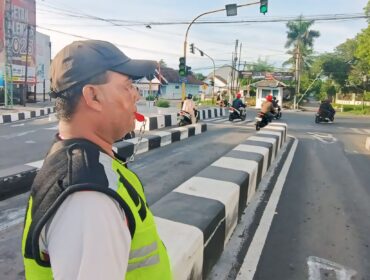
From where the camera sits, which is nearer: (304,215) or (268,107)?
(304,215)

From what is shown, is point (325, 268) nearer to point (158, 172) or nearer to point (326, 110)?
point (158, 172)

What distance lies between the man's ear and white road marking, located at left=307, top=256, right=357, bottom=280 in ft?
9.05

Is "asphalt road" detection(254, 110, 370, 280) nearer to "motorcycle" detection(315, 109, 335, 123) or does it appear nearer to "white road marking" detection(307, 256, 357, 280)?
"white road marking" detection(307, 256, 357, 280)

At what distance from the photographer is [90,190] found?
3.14 ft

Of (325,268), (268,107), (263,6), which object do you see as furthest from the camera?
(263,6)

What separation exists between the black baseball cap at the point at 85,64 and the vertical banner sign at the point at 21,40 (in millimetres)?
31552

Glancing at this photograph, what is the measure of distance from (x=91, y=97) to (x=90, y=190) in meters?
0.35

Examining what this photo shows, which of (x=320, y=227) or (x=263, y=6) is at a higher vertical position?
(x=263, y=6)

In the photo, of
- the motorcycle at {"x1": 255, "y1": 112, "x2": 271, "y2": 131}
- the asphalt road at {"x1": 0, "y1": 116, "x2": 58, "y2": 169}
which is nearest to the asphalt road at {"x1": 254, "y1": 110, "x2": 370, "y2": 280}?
the asphalt road at {"x1": 0, "y1": 116, "x2": 58, "y2": 169}

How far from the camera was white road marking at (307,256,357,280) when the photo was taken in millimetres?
3161

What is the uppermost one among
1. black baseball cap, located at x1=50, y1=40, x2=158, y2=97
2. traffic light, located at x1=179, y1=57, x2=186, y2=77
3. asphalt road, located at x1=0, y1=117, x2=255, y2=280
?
traffic light, located at x1=179, y1=57, x2=186, y2=77

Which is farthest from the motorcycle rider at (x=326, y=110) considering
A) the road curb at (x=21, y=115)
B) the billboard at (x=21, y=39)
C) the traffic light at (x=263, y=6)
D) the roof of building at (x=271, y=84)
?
the roof of building at (x=271, y=84)

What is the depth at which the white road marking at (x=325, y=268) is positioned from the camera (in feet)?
10.4

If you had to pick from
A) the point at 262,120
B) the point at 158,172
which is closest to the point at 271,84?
the point at 262,120
